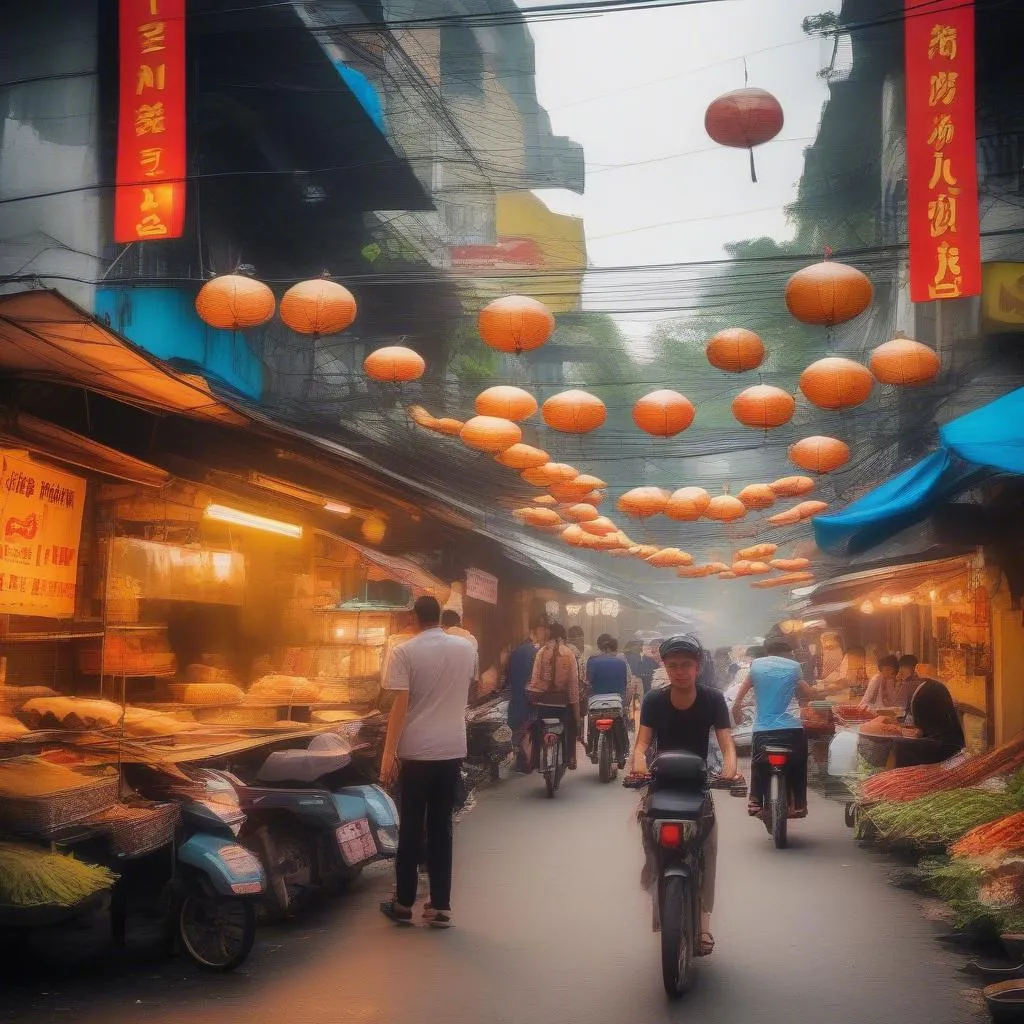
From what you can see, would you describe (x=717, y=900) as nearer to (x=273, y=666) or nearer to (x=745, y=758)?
(x=273, y=666)

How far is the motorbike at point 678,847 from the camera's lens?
563cm

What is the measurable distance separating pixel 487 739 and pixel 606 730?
1.91 meters

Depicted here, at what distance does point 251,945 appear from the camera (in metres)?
6.11

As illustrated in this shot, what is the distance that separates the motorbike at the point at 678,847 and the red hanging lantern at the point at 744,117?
5296 millimetres

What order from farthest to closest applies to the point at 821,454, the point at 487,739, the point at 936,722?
the point at 487,739
the point at 821,454
the point at 936,722

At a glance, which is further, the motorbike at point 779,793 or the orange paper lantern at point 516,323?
the motorbike at point 779,793

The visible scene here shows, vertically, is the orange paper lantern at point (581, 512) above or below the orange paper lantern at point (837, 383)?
below

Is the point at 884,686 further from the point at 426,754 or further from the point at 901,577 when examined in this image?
the point at 426,754

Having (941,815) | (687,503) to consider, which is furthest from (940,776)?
(687,503)

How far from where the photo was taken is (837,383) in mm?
10539

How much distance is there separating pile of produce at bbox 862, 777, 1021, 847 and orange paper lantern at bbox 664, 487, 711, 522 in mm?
6852

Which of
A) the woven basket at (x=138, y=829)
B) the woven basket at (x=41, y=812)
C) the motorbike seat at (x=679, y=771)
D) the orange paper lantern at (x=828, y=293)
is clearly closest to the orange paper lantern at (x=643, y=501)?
the orange paper lantern at (x=828, y=293)

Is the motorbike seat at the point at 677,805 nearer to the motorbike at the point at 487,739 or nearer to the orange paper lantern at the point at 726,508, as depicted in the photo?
the motorbike at the point at 487,739

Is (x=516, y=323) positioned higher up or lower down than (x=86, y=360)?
higher up
